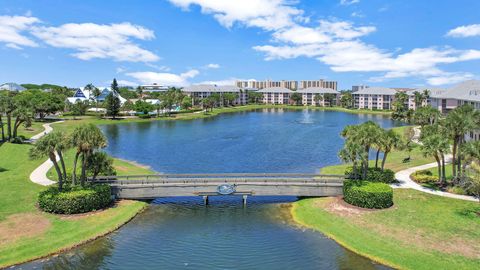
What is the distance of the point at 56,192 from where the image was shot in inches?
1585

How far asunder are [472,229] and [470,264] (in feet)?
23.6

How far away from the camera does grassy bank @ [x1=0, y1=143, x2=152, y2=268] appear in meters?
31.5

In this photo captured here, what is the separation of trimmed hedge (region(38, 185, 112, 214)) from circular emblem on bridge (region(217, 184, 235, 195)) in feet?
42.8

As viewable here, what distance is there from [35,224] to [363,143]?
36.4m

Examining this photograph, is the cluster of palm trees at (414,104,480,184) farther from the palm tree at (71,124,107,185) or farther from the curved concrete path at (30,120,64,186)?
the curved concrete path at (30,120,64,186)

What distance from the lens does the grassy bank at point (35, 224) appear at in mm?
31500

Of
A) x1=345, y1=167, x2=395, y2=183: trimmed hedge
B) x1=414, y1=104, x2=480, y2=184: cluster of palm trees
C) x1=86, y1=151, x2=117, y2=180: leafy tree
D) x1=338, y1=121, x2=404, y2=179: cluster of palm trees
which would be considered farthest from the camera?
x1=345, y1=167, x2=395, y2=183: trimmed hedge

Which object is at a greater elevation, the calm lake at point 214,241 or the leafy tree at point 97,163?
the leafy tree at point 97,163

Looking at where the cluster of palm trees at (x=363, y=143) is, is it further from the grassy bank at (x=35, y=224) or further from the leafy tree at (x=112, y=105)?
the leafy tree at (x=112, y=105)

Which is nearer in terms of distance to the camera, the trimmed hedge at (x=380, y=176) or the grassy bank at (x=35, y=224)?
the grassy bank at (x=35, y=224)

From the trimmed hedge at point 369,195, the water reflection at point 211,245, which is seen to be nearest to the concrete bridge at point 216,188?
the water reflection at point 211,245

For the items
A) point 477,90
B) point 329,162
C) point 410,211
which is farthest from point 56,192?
point 477,90

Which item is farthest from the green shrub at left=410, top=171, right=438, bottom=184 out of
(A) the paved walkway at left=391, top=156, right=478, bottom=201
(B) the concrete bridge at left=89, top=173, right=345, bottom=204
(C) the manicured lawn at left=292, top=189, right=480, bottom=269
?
(B) the concrete bridge at left=89, top=173, right=345, bottom=204

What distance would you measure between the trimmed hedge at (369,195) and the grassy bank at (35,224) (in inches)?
949
